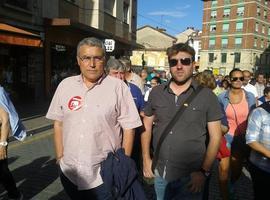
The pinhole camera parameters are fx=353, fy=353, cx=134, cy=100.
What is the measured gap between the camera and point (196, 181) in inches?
110

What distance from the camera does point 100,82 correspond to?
107 inches

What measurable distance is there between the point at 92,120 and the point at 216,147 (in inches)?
39.5

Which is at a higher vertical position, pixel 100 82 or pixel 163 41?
pixel 163 41

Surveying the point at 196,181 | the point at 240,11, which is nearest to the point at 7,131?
the point at 196,181

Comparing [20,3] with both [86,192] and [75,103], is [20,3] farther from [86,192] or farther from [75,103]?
[86,192]

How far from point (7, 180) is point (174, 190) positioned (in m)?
2.33

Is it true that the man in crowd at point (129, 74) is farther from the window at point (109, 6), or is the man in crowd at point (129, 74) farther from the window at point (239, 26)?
the window at point (239, 26)

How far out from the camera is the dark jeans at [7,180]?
4.25m

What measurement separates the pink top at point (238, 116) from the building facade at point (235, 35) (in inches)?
2416

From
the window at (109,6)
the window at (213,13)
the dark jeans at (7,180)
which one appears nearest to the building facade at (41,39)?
the window at (109,6)

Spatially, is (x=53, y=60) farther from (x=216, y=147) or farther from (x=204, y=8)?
(x=204, y=8)

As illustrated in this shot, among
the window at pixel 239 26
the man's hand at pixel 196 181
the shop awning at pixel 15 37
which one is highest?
the window at pixel 239 26

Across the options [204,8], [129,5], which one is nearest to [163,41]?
[204,8]

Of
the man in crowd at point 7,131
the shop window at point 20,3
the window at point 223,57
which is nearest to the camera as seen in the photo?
the man in crowd at point 7,131
